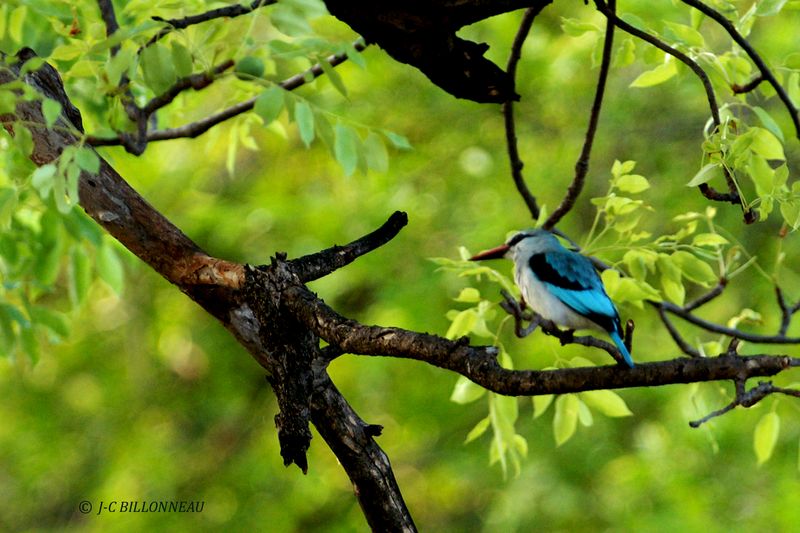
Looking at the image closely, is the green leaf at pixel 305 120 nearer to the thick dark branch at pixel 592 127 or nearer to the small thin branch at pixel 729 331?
the thick dark branch at pixel 592 127

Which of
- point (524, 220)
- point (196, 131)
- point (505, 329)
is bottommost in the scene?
point (505, 329)

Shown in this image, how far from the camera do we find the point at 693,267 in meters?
2.49

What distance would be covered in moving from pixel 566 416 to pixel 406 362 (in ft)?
10.1

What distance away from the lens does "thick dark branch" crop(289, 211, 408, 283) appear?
2.15 meters

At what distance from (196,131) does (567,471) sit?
3796mm

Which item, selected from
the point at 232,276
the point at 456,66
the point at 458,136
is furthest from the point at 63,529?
the point at 456,66

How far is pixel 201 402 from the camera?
6.59m

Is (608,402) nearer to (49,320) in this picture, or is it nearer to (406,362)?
(49,320)

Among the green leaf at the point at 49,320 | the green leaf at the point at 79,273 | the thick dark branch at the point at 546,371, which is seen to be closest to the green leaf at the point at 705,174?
the thick dark branch at the point at 546,371

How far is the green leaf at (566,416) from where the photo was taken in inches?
106

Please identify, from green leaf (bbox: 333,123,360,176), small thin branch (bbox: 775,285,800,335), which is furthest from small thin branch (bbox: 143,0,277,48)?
small thin branch (bbox: 775,285,800,335)

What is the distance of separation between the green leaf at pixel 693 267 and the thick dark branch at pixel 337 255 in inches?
29.2

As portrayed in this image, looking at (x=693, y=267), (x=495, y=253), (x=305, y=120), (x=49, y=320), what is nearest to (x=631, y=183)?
(x=693, y=267)

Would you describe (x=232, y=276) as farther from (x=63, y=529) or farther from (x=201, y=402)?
(x=63, y=529)
